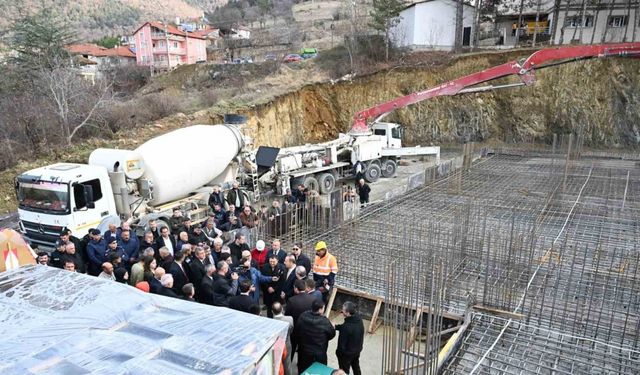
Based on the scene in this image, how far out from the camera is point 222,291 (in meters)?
5.11

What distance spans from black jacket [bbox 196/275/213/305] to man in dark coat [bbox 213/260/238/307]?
0.08 meters

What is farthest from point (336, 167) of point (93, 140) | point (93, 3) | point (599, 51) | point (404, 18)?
point (93, 3)

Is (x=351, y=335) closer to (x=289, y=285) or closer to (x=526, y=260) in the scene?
(x=289, y=285)

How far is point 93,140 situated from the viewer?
1470cm

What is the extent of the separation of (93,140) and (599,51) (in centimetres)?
1651

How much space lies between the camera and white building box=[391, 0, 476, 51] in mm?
26047

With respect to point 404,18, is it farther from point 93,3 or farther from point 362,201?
point 93,3

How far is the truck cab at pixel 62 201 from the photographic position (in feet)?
24.8

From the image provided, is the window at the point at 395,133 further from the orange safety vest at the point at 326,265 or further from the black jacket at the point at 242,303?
the black jacket at the point at 242,303

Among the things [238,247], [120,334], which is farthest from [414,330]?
[120,334]

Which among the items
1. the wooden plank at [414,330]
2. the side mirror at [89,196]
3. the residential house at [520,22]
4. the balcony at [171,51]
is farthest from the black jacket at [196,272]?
the balcony at [171,51]

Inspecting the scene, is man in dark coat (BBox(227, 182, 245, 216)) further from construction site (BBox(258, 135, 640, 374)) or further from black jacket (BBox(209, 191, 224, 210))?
construction site (BBox(258, 135, 640, 374))

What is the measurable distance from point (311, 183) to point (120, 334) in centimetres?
1035

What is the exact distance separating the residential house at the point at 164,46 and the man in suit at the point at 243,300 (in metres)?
43.8
